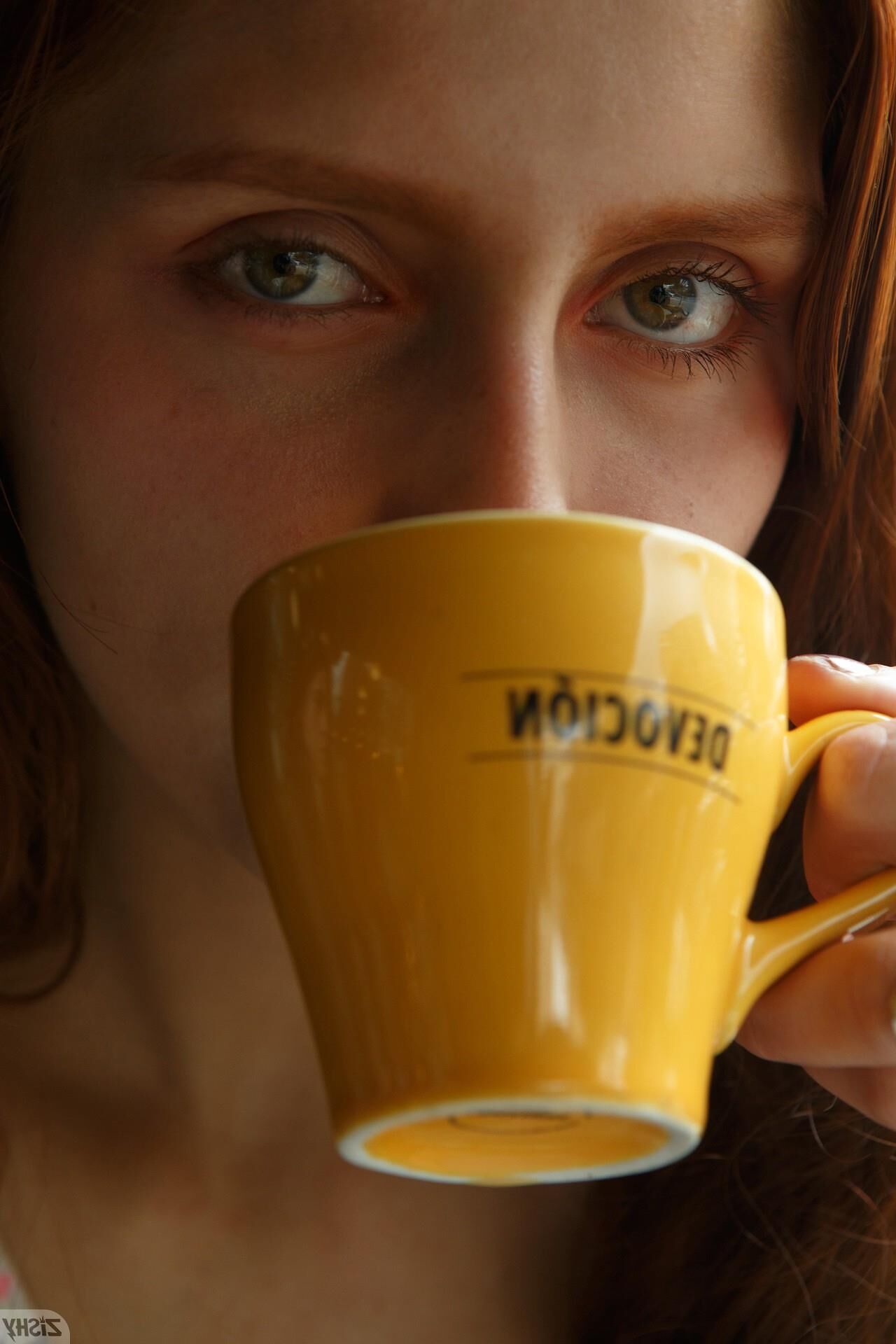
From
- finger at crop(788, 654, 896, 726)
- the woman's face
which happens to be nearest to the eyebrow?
the woman's face

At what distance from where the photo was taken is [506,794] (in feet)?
2.23

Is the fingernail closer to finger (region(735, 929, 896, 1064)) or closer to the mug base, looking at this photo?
finger (region(735, 929, 896, 1064))

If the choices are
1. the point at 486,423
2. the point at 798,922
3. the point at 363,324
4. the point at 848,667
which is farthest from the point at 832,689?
the point at 363,324

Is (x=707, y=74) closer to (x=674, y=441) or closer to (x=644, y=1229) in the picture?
(x=674, y=441)

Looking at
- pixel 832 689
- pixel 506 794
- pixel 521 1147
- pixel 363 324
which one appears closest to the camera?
pixel 506 794

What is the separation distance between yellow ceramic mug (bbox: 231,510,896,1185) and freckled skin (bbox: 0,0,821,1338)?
0.23 metres

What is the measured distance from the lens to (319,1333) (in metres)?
1.31

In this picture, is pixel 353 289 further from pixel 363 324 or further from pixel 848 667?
pixel 848 667

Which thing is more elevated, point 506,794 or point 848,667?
point 848,667

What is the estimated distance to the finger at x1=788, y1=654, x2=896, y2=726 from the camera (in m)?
0.92

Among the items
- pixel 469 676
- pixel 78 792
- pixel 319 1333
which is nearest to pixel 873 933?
pixel 469 676

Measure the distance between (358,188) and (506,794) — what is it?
19.1 inches

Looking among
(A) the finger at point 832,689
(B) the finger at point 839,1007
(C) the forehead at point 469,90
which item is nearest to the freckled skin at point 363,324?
(C) the forehead at point 469,90

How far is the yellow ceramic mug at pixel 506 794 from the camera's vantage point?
2.23ft
